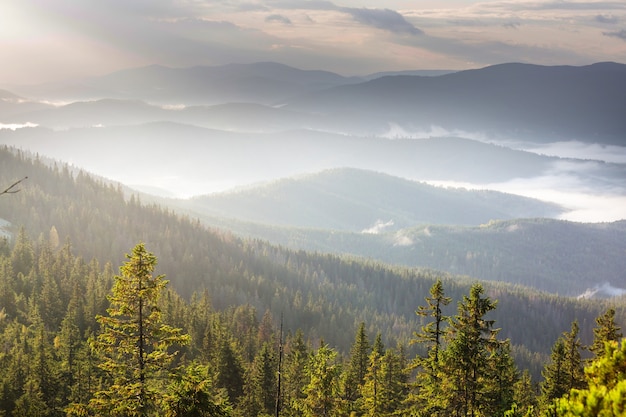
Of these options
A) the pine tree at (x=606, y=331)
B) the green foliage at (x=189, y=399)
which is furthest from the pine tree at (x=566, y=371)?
the green foliage at (x=189, y=399)

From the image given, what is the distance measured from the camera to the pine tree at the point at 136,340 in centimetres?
2406

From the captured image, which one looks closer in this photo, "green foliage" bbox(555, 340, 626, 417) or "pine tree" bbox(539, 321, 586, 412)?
"green foliage" bbox(555, 340, 626, 417)

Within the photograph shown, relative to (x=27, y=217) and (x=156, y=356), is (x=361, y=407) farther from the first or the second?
(x=27, y=217)

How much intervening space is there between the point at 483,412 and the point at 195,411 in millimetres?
17897

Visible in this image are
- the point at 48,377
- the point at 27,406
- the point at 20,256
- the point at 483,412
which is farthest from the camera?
the point at 20,256

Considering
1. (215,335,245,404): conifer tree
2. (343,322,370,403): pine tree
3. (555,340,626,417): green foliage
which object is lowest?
(215,335,245,404): conifer tree

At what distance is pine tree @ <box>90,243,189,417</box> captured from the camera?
24.1m

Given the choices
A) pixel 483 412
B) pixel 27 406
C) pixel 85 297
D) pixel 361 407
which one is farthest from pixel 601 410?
pixel 85 297

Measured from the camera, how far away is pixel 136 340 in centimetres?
2469

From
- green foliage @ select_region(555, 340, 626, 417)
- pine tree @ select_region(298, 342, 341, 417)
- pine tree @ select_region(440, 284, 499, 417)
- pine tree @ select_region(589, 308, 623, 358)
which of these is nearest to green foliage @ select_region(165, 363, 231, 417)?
pine tree @ select_region(298, 342, 341, 417)

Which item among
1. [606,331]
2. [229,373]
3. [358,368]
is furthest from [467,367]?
[229,373]

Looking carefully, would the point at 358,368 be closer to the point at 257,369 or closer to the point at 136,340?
the point at 257,369

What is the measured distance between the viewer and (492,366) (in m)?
34.7

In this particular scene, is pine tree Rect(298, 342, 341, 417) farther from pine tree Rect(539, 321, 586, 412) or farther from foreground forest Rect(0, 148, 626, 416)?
pine tree Rect(539, 321, 586, 412)
